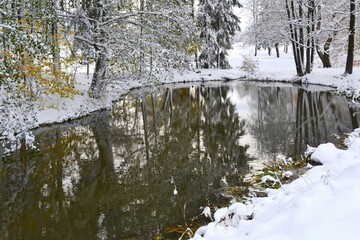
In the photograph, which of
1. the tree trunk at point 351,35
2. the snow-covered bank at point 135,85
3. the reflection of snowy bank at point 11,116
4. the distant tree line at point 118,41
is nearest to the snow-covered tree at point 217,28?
the snow-covered bank at point 135,85

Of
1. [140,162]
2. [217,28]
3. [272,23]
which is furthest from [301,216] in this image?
[217,28]

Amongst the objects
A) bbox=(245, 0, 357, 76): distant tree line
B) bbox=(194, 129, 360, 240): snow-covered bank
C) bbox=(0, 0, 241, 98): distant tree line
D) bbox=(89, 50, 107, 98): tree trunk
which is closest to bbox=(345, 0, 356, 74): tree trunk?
bbox=(245, 0, 357, 76): distant tree line

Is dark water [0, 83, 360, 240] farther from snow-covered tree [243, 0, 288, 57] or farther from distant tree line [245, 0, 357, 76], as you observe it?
snow-covered tree [243, 0, 288, 57]

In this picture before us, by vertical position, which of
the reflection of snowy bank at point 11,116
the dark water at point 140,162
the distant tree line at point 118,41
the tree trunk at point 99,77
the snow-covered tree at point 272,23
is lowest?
the dark water at point 140,162

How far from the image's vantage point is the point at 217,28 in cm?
3988

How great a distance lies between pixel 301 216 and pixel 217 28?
3785 cm

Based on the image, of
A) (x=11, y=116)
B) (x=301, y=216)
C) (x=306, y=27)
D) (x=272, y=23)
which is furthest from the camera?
(x=272, y=23)

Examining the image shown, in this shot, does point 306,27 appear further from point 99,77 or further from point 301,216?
point 301,216

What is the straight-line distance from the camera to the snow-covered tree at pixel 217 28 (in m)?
38.6

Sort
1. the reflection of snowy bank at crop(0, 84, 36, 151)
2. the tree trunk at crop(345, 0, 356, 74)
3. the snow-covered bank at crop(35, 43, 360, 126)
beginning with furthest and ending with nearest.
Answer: the tree trunk at crop(345, 0, 356, 74), the snow-covered bank at crop(35, 43, 360, 126), the reflection of snowy bank at crop(0, 84, 36, 151)

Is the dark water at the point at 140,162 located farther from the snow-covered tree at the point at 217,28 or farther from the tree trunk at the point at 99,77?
the snow-covered tree at the point at 217,28

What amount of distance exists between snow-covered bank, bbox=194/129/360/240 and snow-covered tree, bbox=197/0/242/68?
3367 cm

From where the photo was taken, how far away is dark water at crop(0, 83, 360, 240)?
6.64m

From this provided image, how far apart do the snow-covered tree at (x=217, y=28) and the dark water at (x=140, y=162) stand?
825 inches
